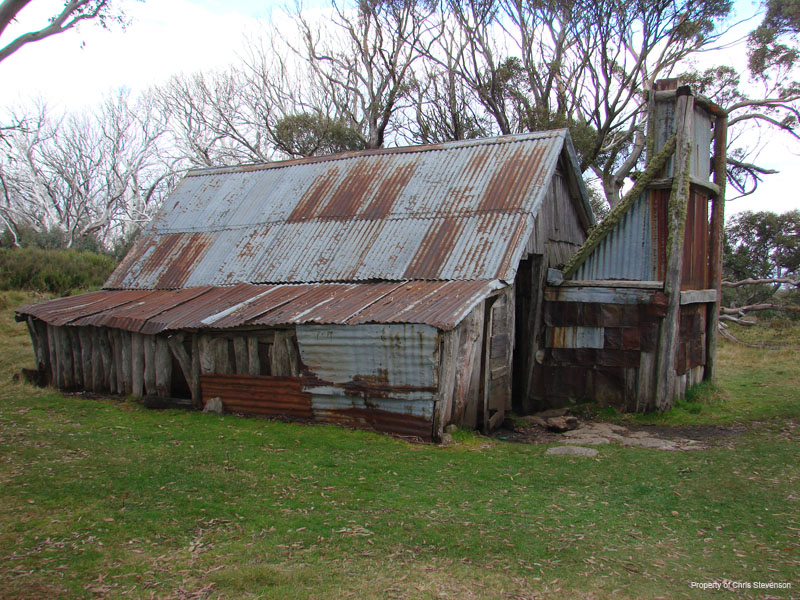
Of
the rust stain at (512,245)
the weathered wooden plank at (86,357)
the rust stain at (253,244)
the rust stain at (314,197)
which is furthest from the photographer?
the rust stain at (314,197)

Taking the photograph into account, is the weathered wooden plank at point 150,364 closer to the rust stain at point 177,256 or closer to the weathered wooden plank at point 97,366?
the weathered wooden plank at point 97,366

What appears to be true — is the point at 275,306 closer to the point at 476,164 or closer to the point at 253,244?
the point at 253,244

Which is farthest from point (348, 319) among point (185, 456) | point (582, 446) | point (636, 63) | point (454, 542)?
point (636, 63)

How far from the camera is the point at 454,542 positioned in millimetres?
5902

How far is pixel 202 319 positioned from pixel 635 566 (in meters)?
8.33

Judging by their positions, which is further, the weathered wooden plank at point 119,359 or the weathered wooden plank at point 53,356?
the weathered wooden plank at point 53,356

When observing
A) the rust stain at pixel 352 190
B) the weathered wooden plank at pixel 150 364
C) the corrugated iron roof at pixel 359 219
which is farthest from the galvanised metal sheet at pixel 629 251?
the weathered wooden plank at pixel 150 364

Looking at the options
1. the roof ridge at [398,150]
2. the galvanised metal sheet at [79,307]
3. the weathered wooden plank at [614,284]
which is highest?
the roof ridge at [398,150]

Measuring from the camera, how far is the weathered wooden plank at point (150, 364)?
12.5 meters

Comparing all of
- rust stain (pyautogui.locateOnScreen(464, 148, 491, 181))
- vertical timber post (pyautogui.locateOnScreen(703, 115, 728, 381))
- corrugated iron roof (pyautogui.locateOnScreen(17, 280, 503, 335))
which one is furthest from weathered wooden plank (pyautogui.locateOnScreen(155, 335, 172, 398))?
vertical timber post (pyautogui.locateOnScreen(703, 115, 728, 381))

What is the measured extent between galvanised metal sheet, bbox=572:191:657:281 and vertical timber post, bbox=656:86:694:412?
0.48 meters

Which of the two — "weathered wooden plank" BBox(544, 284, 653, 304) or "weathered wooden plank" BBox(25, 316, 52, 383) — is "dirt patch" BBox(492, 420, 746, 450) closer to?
"weathered wooden plank" BBox(544, 284, 653, 304)

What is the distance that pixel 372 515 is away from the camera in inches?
259

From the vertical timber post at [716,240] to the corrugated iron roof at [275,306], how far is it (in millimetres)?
5428
